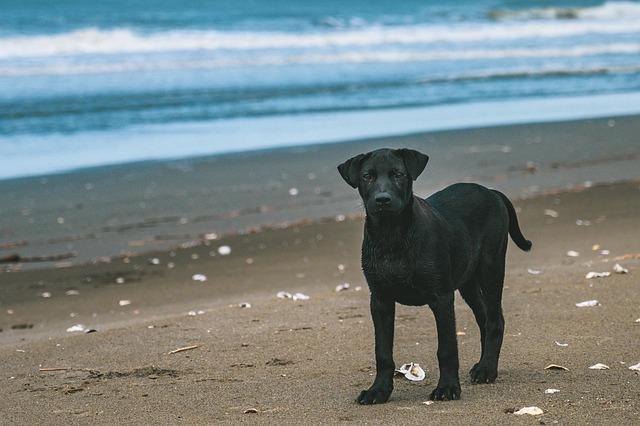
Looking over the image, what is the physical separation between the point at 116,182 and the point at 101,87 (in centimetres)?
1302

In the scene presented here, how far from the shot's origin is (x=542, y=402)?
5.53 metres

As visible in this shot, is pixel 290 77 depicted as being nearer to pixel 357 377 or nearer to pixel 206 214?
pixel 206 214

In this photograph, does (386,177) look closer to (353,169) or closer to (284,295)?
(353,169)

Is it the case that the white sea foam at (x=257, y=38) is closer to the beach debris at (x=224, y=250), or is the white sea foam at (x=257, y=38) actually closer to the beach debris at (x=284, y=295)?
the beach debris at (x=224, y=250)

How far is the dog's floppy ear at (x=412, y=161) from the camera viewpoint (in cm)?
565

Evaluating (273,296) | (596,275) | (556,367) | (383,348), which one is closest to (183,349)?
(383,348)

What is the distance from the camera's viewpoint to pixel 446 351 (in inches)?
227

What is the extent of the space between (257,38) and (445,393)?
1530 inches

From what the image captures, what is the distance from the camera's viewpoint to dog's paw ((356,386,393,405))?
18.7 feet

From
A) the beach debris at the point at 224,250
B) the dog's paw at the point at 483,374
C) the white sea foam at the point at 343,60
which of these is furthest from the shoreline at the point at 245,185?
the white sea foam at the point at 343,60

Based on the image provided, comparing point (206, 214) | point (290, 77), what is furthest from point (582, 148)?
point (290, 77)

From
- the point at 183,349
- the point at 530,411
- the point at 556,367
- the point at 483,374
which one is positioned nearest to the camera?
the point at 530,411

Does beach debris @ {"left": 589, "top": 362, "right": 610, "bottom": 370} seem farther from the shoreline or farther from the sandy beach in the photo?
the shoreline

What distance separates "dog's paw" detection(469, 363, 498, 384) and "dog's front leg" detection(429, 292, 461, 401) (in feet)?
1.33
